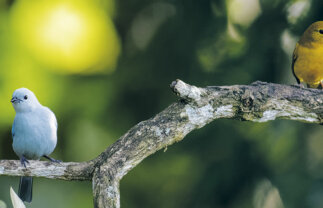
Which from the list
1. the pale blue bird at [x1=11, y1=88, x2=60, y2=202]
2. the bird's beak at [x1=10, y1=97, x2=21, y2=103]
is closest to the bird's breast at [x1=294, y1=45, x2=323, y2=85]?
the pale blue bird at [x1=11, y1=88, x2=60, y2=202]

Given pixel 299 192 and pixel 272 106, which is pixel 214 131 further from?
pixel 272 106

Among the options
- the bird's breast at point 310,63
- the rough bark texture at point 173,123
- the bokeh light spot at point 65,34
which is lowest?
the rough bark texture at point 173,123

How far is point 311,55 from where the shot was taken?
488cm

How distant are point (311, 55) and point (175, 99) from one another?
1.51 meters

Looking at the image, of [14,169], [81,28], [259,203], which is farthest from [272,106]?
[81,28]

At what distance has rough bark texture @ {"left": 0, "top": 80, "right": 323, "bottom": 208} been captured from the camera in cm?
283

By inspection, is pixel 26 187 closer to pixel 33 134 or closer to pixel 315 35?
pixel 33 134

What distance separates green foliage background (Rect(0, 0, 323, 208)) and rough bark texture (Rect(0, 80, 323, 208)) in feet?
6.03

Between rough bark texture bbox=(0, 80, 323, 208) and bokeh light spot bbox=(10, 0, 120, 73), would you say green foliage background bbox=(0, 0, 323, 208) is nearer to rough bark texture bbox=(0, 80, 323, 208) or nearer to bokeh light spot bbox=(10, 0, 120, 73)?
bokeh light spot bbox=(10, 0, 120, 73)

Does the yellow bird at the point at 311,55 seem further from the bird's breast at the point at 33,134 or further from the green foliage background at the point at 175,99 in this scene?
the bird's breast at the point at 33,134

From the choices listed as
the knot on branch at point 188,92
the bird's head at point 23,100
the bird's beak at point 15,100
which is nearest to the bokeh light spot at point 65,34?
the bird's head at point 23,100

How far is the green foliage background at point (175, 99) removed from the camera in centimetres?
508

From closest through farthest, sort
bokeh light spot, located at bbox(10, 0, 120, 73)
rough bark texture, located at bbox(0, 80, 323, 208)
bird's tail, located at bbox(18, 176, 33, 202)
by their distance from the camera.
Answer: rough bark texture, located at bbox(0, 80, 323, 208) < bird's tail, located at bbox(18, 176, 33, 202) < bokeh light spot, located at bbox(10, 0, 120, 73)

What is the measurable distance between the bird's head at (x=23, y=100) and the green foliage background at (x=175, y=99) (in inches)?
47.3
